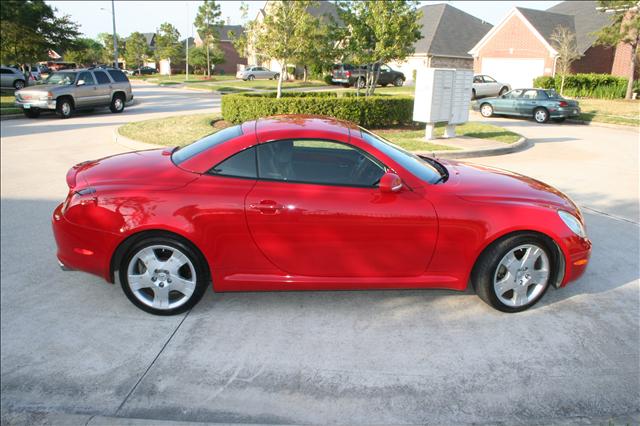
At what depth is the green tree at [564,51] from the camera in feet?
94.5

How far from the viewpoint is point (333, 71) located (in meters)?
38.9

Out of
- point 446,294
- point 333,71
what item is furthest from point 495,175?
point 333,71

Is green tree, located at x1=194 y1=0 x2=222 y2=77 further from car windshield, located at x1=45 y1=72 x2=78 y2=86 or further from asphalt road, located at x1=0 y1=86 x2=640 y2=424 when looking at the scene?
asphalt road, located at x1=0 y1=86 x2=640 y2=424

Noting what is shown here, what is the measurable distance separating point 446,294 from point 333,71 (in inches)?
1423

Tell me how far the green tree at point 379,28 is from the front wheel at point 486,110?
5.89 metres

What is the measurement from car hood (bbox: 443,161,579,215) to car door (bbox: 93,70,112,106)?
61.4 feet

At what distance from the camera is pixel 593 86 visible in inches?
1170

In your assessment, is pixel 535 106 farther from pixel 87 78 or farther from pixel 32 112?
pixel 32 112

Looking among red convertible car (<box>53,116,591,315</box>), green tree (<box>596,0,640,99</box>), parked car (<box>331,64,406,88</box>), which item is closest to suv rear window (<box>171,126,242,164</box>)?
red convertible car (<box>53,116,591,315</box>)

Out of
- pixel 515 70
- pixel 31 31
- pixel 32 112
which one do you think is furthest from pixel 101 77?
pixel 515 70

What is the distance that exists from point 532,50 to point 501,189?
35670 millimetres

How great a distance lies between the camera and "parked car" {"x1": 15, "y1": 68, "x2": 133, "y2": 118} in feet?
60.2

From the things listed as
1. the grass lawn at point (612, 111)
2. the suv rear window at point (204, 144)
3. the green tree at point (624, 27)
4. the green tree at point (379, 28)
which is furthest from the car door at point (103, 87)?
the green tree at point (624, 27)

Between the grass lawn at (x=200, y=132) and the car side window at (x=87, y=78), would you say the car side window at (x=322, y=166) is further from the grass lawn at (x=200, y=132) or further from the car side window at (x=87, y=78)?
the car side window at (x=87, y=78)
